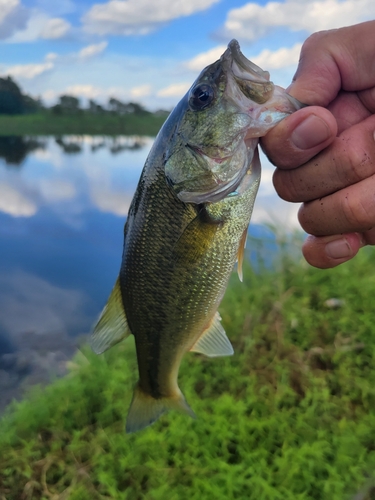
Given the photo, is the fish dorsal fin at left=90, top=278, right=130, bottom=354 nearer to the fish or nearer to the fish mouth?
the fish

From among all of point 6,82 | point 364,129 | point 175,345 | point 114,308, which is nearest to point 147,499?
point 175,345

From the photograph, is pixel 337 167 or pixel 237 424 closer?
pixel 337 167

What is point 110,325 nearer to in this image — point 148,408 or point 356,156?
point 148,408

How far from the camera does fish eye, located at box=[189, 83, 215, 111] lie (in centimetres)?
135

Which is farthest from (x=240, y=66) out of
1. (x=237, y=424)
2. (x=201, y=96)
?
(x=237, y=424)

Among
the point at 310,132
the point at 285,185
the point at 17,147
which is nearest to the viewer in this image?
the point at 310,132

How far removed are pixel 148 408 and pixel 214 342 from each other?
17.2 inches

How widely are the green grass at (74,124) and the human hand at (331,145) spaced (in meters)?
16.5

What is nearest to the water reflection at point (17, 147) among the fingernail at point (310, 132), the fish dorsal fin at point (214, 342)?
the fish dorsal fin at point (214, 342)

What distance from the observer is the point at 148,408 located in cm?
186

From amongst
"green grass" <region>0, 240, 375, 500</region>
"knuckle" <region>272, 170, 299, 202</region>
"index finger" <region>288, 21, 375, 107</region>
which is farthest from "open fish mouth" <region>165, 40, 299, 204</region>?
"green grass" <region>0, 240, 375, 500</region>

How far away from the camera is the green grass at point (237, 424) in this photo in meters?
2.32

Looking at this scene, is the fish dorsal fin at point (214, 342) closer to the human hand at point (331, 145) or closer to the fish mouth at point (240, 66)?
the human hand at point (331, 145)

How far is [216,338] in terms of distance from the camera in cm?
175
